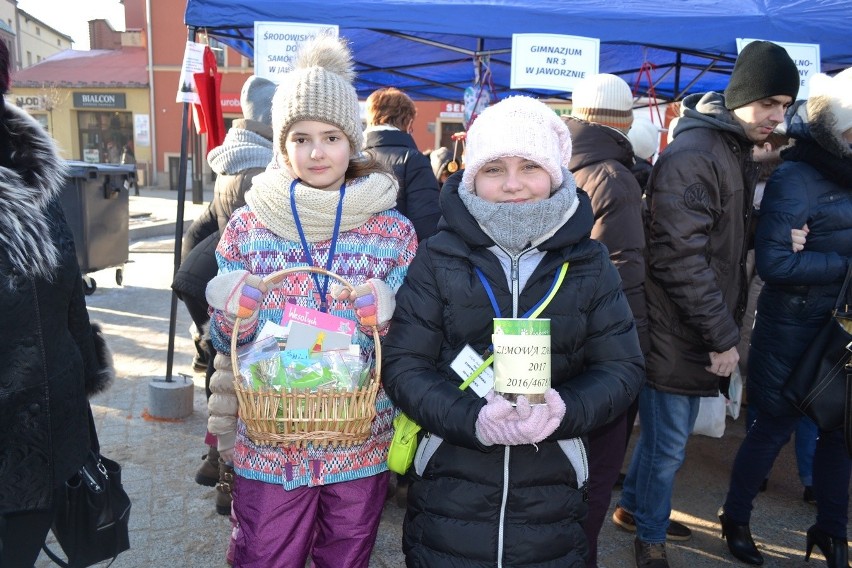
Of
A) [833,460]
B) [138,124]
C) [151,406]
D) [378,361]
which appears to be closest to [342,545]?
[378,361]

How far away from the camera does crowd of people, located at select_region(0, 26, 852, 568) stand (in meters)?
1.72

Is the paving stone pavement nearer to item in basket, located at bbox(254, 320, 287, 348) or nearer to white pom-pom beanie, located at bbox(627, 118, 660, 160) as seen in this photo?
item in basket, located at bbox(254, 320, 287, 348)

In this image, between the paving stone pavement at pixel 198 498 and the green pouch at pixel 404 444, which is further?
the paving stone pavement at pixel 198 498

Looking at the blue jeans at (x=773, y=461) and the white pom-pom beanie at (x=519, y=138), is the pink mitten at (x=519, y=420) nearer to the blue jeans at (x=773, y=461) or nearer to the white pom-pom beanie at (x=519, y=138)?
the white pom-pom beanie at (x=519, y=138)

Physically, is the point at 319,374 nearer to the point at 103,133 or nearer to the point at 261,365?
the point at 261,365

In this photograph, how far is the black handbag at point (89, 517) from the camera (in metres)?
1.89

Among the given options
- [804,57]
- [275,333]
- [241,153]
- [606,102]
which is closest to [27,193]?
[275,333]

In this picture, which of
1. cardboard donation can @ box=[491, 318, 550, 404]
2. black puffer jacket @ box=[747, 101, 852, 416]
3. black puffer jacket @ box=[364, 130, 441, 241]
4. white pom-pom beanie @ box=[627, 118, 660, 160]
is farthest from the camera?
white pom-pom beanie @ box=[627, 118, 660, 160]

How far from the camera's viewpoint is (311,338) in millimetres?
1806

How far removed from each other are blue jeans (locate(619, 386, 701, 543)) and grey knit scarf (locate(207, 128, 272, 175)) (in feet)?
6.92

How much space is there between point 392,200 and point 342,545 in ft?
3.57

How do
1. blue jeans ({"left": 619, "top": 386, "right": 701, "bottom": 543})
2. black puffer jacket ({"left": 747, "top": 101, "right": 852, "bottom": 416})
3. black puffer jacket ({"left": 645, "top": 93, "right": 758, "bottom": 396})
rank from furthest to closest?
blue jeans ({"left": 619, "top": 386, "right": 701, "bottom": 543}) → black puffer jacket ({"left": 747, "top": 101, "right": 852, "bottom": 416}) → black puffer jacket ({"left": 645, "top": 93, "right": 758, "bottom": 396})

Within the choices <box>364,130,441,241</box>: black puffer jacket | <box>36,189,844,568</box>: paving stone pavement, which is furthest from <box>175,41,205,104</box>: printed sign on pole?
<box>36,189,844,568</box>: paving stone pavement

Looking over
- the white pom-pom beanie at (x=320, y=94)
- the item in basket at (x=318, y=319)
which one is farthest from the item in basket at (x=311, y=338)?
the white pom-pom beanie at (x=320, y=94)
